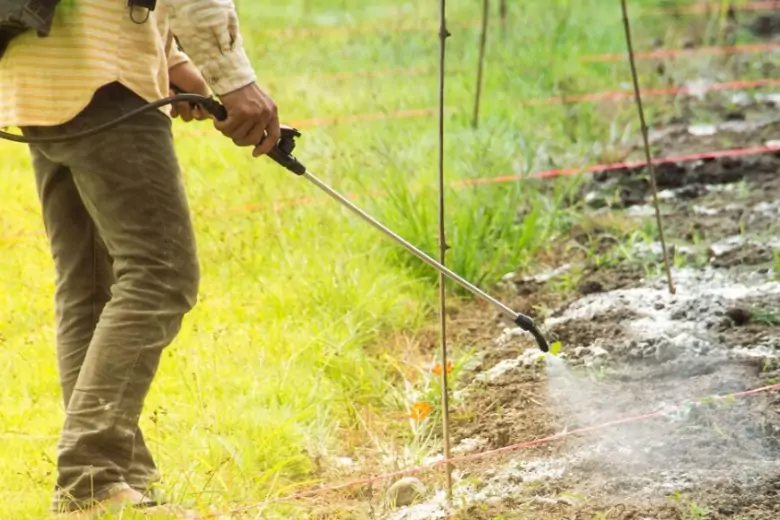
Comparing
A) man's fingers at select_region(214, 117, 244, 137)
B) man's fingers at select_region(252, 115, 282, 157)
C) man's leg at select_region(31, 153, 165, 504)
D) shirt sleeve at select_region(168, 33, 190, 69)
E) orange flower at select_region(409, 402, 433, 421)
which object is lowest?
orange flower at select_region(409, 402, 433, 421)

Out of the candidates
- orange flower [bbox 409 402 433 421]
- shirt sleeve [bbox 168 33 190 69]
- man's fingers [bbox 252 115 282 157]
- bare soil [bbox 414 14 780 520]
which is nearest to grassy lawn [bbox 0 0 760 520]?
orange flower [bbox 409 402 433 421]

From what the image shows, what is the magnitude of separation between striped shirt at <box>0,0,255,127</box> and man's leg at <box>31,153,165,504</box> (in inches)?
9.8

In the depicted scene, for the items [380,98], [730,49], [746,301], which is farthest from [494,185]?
[730,49]

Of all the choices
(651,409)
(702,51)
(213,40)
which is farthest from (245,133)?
(702,51)

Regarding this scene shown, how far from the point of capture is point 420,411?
2.87 m

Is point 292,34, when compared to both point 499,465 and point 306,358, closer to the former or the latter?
point 306,358

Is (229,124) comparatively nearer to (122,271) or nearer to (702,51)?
(122,271)

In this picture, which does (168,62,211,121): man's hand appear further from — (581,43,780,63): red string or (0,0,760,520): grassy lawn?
(581,43,780,63): red string

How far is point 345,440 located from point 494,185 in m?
1.52

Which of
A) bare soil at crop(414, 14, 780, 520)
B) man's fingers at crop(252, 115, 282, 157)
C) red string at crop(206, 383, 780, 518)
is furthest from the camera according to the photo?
red string at crop(206, 383, 780, 518)

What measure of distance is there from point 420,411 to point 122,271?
3.06 feet

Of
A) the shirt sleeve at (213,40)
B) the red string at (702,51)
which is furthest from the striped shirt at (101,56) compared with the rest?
the red string at (702,51)

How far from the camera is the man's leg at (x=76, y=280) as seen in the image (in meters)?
2.43

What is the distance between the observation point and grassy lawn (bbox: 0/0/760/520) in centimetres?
284
